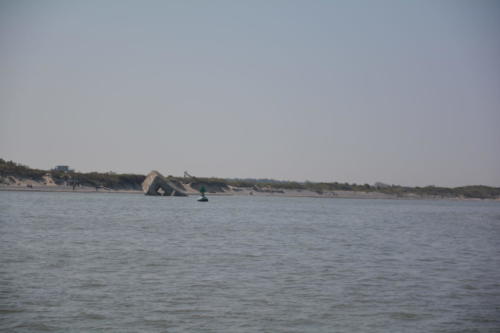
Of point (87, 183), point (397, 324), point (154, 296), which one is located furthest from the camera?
point (87, 183)

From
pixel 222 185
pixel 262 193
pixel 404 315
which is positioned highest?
pixel 222 185

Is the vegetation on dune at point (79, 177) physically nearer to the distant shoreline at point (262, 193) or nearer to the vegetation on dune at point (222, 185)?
the vegetation on dune at point (222, 185)

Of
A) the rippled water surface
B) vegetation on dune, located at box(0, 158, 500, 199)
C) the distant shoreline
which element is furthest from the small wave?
vegetation on dune, located at box(0, 158, 500, 199)

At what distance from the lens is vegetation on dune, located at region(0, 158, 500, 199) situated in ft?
338

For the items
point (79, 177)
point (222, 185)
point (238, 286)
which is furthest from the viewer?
point (222, 185)

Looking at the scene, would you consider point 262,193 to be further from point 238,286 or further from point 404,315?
point 404,315

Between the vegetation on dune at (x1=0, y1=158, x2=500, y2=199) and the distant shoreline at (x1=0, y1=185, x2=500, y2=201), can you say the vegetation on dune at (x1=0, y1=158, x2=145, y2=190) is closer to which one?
the vegetation on dune at (x1=0, y1=158, x2=500, y2=199)

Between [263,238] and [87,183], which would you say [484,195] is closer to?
[87,183]

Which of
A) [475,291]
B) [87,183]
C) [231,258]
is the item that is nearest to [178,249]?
[231,258]

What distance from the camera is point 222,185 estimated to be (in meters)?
144

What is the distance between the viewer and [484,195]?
185000 millimetres

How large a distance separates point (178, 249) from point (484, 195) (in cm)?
18528

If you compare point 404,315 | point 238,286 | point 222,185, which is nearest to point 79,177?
point 222,185

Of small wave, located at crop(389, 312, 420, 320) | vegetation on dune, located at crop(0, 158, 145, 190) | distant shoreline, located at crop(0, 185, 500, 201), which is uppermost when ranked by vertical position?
vegetation on dune, located at crop(0, 158, 145, 190)
